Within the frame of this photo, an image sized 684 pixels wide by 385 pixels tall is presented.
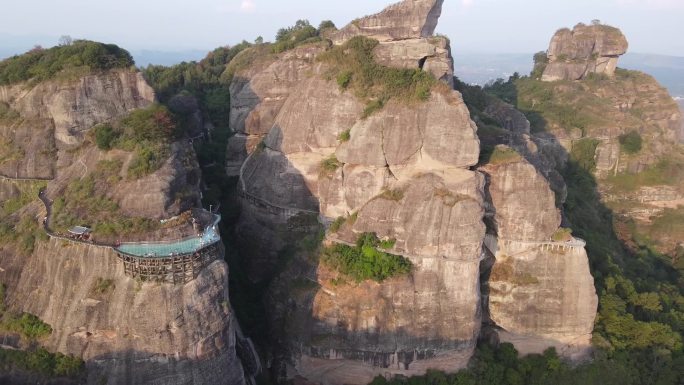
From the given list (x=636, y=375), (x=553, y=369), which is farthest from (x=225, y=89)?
(x=636, y=375)

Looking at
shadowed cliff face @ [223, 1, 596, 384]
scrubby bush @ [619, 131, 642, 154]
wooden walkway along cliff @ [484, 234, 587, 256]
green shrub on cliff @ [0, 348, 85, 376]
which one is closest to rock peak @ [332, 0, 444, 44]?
shadowed cliff face @ [223, 1, 596, 384]

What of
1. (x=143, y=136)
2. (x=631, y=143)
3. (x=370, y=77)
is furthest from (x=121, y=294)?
(x=631, y=143)

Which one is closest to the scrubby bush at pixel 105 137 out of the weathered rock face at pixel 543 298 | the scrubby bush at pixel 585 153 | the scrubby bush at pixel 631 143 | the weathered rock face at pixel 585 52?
the weathered rock face at pixel 543 298

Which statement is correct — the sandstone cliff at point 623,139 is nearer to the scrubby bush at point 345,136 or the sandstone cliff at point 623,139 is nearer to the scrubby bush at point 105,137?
the scrubby bush at point 345,136

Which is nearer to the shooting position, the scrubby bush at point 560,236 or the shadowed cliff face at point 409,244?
the shadowed cliff face at point 409,244

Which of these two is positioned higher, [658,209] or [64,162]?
[64,162]

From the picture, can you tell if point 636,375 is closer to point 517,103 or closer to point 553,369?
point 553,369

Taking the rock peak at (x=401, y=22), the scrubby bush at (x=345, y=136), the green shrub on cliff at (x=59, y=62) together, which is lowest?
the scrubby bush at (x=345, y=136)
